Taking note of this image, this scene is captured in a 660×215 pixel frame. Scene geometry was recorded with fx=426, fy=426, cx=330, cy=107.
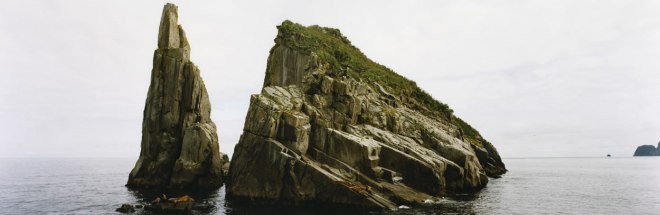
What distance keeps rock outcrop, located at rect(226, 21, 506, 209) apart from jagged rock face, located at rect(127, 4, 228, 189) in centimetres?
1290

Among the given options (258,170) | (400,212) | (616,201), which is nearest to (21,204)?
(258,170)

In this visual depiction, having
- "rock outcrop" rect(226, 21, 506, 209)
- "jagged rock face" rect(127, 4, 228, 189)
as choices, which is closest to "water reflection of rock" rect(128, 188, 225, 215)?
"jagged rock face" rect(127, 4, 228, 189)

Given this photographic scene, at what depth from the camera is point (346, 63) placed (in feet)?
323

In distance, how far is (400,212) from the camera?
49500mm

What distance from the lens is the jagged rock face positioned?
71.6m

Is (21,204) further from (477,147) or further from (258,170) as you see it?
(477,147)

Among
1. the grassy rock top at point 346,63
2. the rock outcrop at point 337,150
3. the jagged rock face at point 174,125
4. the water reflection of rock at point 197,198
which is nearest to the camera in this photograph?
the water reflection of rock at point 197,198

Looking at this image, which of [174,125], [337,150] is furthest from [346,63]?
[337,150]

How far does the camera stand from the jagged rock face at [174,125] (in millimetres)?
71625

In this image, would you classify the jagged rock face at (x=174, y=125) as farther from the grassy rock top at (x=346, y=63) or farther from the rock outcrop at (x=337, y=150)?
the grassy rock top at (x=346, y=63)

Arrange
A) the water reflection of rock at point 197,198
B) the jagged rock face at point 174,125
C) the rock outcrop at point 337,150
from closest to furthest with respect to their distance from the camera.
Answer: the water reflection of rock at point 197,198 < the rock outcrop at point 337,150 < the jagged rock face at point 174,125

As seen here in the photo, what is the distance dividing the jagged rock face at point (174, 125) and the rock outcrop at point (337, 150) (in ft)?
42.3

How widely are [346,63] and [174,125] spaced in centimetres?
4107

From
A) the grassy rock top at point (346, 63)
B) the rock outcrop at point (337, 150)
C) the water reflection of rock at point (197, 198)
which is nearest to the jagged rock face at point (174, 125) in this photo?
the water reflection of rock at point (197, 198)
